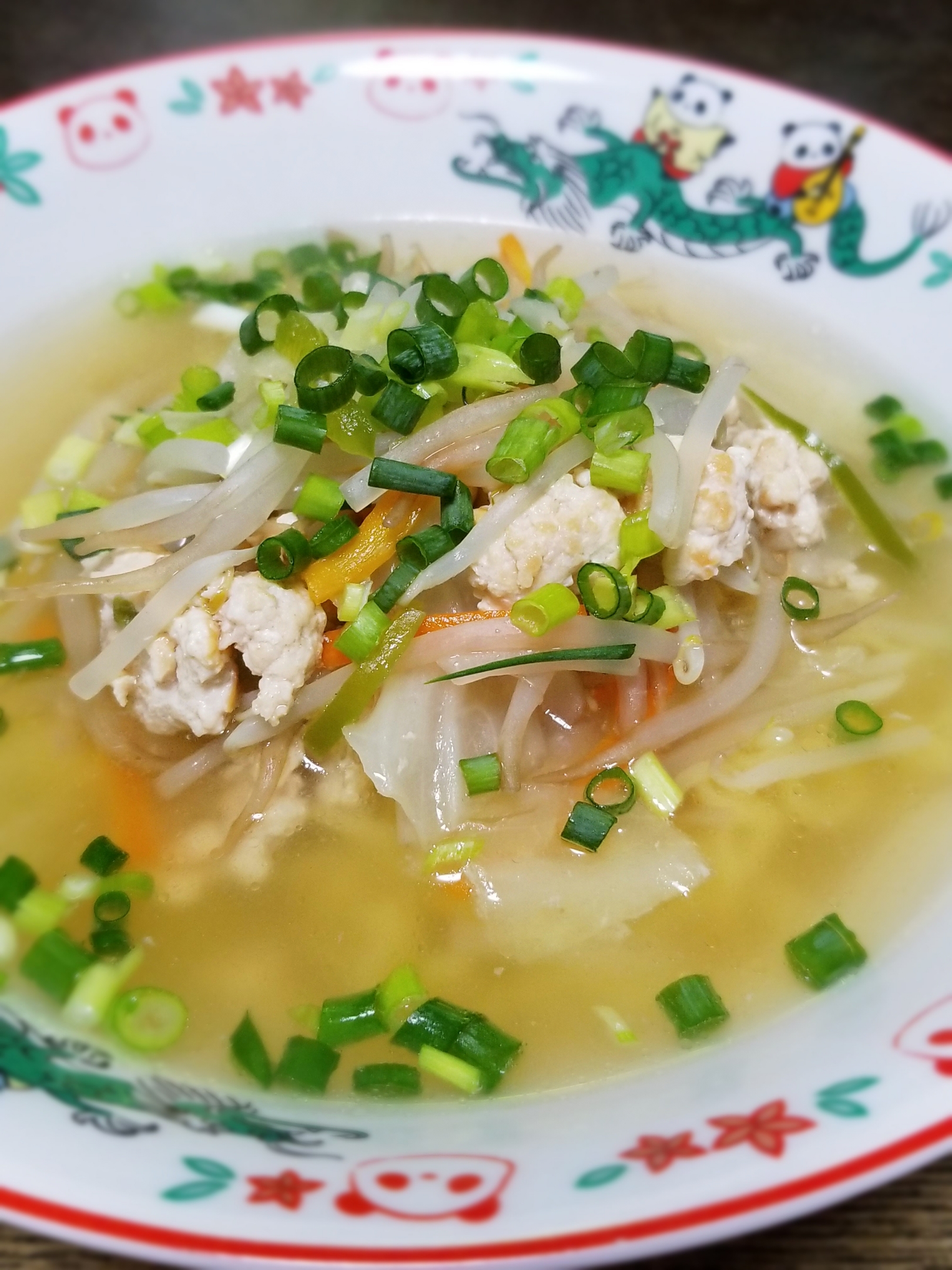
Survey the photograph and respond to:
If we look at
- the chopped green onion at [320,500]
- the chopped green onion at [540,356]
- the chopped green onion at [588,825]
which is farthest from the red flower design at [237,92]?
the chopped green onion at [588,825]

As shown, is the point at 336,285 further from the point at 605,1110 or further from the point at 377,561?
the point at 605,1110

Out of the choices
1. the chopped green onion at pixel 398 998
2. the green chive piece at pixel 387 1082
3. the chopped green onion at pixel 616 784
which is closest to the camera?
the green chive piece at pixel 387 1082

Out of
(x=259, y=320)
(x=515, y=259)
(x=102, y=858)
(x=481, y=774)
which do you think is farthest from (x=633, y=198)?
(x=102, y=858)

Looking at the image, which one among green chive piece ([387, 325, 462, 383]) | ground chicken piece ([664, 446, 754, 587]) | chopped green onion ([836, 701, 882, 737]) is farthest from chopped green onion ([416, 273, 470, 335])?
chopped green onion ([836, 701, 882, 737])

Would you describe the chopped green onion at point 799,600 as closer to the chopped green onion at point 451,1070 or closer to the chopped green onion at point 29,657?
the chopped green onion at point 451,1070

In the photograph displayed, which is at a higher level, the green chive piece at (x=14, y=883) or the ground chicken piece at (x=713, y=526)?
the ground chicken piece at (x=713, y=526)

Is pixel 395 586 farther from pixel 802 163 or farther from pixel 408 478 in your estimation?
pixel 802 163

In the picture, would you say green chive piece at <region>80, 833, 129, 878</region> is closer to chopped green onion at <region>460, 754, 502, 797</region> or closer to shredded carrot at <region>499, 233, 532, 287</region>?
chopped green onion at <region>460, 754, 502, 797</region>
